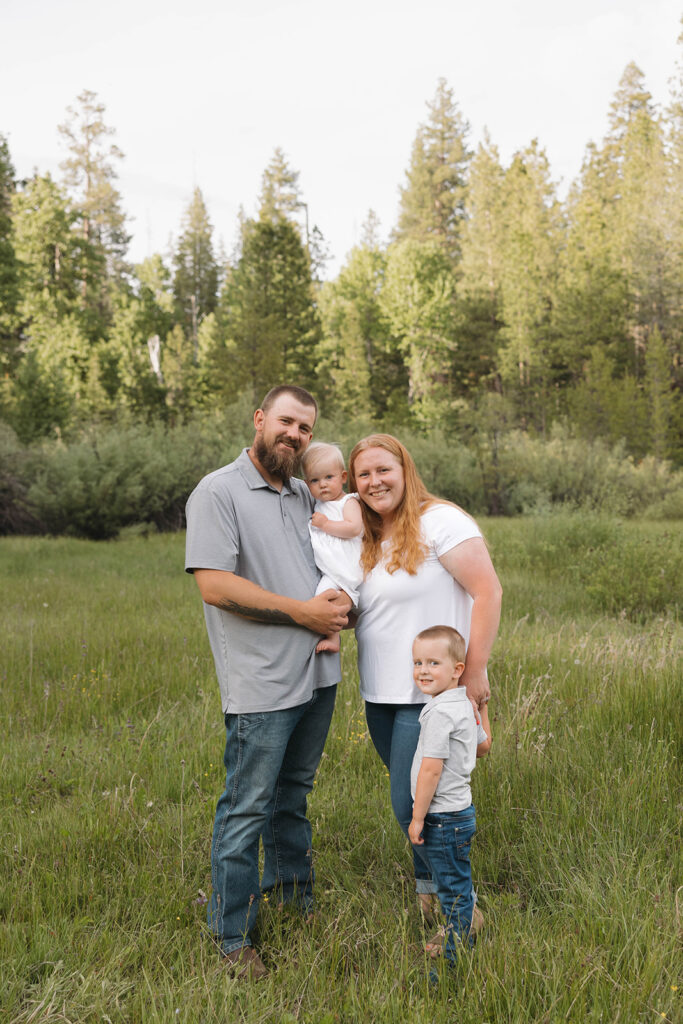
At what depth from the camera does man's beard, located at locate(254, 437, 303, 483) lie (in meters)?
3.19

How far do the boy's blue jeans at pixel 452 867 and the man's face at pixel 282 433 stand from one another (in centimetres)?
145

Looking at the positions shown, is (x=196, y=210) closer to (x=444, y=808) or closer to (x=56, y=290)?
(x=56, y=290)

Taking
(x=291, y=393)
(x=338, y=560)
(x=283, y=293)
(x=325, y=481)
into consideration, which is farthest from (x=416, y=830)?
(x=283, y=293)

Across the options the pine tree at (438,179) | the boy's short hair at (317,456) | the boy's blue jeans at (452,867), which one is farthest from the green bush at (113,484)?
the pine tree at (438,179)

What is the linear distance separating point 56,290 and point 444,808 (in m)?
44.1

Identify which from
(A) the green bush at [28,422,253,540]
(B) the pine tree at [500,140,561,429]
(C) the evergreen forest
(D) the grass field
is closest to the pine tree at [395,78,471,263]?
(C) the evergreen forest

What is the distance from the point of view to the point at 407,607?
3033mm

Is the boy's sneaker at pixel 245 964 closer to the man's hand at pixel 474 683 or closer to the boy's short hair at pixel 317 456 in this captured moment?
the man's hand at pixel 474 683

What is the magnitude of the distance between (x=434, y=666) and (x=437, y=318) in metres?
43.5

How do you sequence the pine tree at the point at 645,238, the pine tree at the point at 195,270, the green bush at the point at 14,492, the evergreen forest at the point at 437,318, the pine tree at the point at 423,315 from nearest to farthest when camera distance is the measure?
the green bush at the point at 14,492
the evergreen forest at the point at 437,318
the pine tree at the point at 645,238
the pine tree at the point at 423,315
the pine tree at the point at 195,270

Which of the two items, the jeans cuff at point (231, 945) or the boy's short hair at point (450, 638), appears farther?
the jeans cuff at point (231, 945)

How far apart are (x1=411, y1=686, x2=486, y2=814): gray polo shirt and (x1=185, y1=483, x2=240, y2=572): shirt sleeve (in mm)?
921

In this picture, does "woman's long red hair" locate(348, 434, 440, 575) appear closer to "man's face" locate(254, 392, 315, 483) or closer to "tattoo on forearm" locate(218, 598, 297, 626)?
"man's face" locate(254, 392, 315, 483)

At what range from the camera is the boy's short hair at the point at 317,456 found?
352 cm
